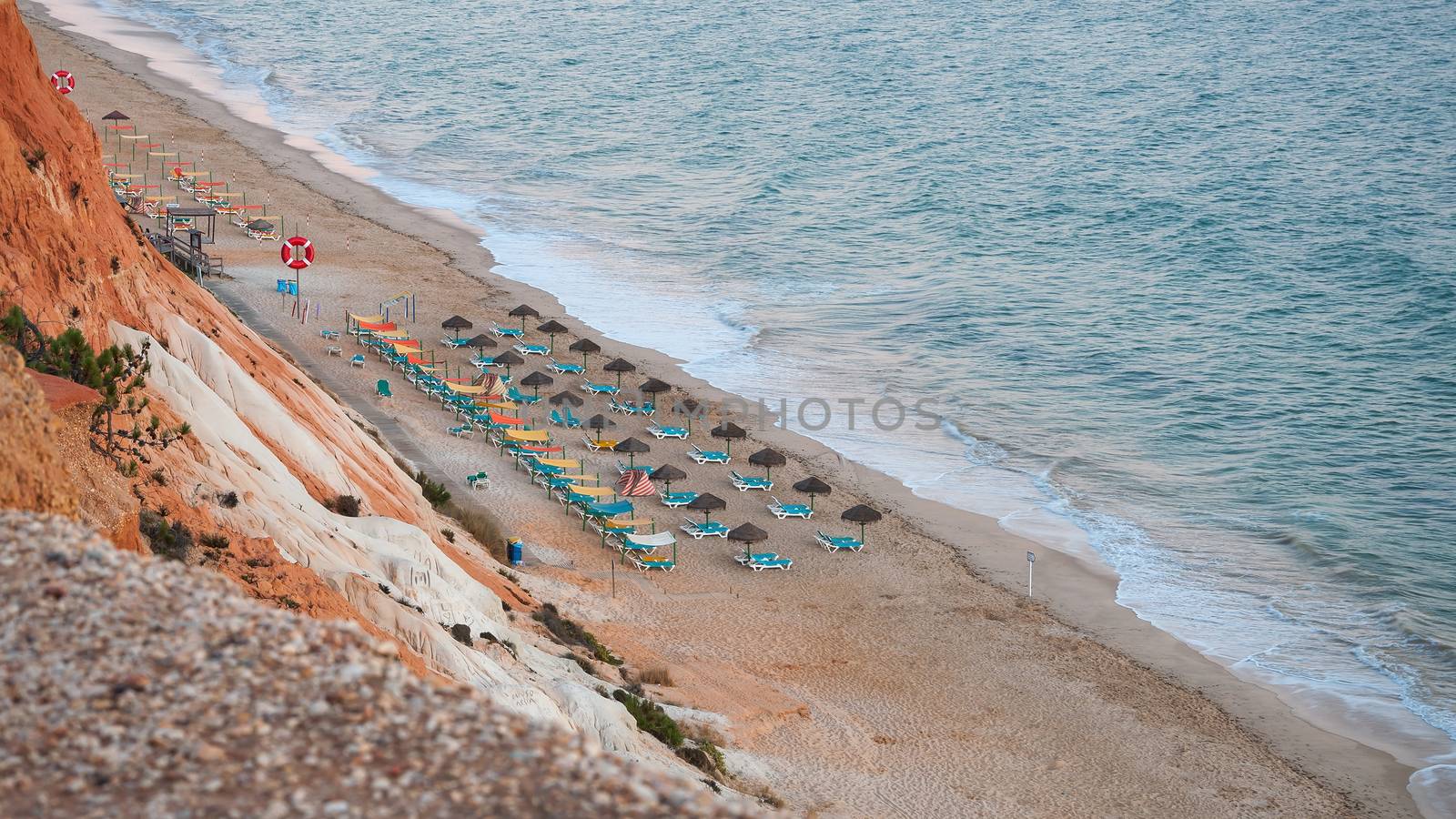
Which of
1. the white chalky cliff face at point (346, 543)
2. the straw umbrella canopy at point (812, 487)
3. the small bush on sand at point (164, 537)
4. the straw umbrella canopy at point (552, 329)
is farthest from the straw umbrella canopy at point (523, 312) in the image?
the small bush on sand at point (164, 537)

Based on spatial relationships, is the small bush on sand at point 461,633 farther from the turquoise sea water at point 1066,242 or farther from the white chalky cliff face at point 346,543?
the turquoise sea water at point 1066,242

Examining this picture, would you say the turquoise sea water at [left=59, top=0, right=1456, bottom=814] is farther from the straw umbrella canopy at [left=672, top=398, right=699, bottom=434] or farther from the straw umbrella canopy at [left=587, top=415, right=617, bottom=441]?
the straw umbrella canopy at [left=587, top=415, right=617, bottom=441]

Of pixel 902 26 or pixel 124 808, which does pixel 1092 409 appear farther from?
pixel 902 26


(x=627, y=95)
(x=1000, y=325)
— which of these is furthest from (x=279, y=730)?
(x=627, y=95)

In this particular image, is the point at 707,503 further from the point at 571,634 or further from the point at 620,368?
the point at 620,368

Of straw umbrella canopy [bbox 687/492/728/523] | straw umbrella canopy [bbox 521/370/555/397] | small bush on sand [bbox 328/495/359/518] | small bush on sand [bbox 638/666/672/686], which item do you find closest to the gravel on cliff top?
small bush on sand [bbox 328/495/359/518]

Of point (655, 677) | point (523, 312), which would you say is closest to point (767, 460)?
point (655, 677)
